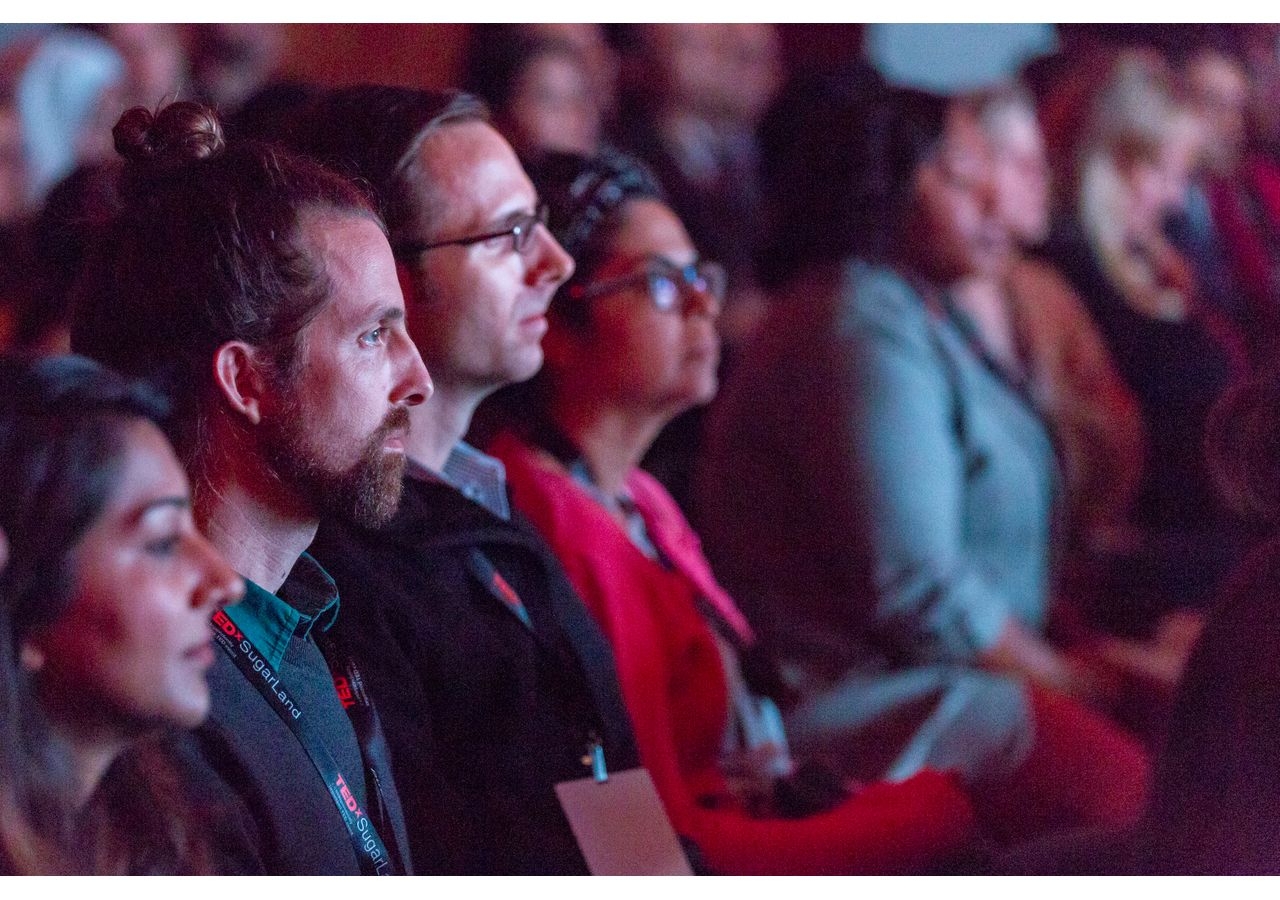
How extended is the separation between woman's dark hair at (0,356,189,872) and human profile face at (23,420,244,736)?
2cm

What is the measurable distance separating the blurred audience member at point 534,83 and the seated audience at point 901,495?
45 cm

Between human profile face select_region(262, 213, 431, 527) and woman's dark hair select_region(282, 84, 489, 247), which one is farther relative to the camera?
woman's dark hair select_region(282, 84, 489, 247)

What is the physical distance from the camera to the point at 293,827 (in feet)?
4.16

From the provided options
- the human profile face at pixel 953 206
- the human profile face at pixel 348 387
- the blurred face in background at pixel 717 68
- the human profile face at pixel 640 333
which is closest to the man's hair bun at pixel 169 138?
the human profile face at pixel 348 387

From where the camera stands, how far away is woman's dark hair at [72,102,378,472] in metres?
1.27

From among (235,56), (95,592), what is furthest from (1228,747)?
(235,56)

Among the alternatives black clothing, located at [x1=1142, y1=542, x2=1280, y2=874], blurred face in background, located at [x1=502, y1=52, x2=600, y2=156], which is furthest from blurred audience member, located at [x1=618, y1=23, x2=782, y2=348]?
black clothing, located at [x1=1142, y1=542, x2=1280, y2=874]

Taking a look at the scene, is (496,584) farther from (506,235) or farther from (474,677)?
(506,235)

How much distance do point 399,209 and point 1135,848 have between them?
122cm

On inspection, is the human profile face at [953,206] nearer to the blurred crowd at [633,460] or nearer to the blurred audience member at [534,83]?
the blurred crowd at [633,460]

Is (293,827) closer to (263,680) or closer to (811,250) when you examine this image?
(263,680)

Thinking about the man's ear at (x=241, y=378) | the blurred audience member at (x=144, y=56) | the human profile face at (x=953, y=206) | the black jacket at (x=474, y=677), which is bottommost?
the black jacket at (x=474, y=677)

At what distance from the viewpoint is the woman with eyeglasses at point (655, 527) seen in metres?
1.76

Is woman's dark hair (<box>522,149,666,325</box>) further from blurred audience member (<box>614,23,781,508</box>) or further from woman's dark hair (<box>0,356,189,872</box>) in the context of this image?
blurred audience member (<box>614,23,781,508</box>)
